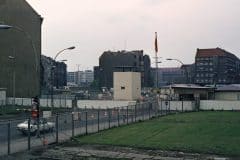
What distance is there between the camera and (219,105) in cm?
6775

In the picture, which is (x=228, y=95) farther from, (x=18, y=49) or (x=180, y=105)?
(x=18, y=49)

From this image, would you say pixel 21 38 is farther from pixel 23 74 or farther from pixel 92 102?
pixel 92 102

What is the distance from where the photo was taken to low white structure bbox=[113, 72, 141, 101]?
76625mm

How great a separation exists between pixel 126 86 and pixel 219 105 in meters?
17.3

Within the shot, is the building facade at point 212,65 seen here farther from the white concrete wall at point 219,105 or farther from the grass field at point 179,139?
the grass field at point 179,139

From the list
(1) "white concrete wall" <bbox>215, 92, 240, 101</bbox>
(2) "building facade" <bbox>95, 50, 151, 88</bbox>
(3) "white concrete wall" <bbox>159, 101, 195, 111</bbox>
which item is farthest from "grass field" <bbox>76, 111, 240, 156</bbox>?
(2) "building facade" <bbox>95, 50, 151, 88</bbox>

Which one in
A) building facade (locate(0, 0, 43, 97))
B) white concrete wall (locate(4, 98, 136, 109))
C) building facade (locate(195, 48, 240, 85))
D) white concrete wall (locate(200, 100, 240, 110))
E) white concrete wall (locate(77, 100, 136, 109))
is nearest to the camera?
white concrete wall (locate(200, 100, 240, 110))

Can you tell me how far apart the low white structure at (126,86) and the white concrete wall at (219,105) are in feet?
44.0

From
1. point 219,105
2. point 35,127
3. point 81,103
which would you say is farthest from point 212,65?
point 35,127

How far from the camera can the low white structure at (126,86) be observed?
76.6 metres

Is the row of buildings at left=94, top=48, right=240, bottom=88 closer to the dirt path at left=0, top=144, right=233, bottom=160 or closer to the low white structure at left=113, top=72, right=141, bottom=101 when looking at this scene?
the low white structure at left=113, top=72, right=141, bottom=101

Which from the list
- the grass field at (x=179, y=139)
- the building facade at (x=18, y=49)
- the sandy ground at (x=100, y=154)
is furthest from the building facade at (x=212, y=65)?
the sandy ground at (x=100, y=154)

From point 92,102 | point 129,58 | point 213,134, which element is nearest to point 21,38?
point 92,102

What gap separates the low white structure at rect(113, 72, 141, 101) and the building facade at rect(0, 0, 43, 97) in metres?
17.1
